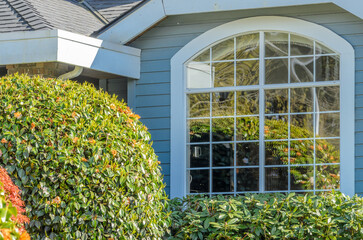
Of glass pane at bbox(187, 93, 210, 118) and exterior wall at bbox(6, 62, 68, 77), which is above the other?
exterior wall at bbox(6, 62, 68, 77)

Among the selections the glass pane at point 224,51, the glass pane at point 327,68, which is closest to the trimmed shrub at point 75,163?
the glass pane at point 224,51

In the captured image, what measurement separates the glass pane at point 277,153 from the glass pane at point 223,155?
1.58ft

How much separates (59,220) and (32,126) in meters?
0.94

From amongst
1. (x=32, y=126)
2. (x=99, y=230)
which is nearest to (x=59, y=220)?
(x=99, y=230)

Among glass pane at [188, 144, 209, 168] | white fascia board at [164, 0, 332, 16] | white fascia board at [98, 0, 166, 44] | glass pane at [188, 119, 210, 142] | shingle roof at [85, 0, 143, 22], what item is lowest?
glass pane at [188, 144, 209, 168]

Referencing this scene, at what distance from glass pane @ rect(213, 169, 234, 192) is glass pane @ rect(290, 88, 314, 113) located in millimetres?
1188

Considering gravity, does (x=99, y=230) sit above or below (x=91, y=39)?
below

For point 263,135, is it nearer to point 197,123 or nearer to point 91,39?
point 197,123

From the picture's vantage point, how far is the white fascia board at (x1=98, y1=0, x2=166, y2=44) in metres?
8.57

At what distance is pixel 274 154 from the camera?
819 cm

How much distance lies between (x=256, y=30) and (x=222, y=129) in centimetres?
138

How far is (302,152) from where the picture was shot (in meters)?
8.09

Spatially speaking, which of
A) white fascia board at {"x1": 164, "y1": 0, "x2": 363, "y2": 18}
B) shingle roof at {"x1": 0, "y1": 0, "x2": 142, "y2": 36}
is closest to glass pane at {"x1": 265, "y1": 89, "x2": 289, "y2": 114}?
white fascia board at {"x1": 164, "y1": 0, "x2": 363, "y2": 18}

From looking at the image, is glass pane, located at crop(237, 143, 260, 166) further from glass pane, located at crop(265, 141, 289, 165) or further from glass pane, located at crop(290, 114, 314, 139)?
glass pane, located at crop(290, 114, 314, 139)
